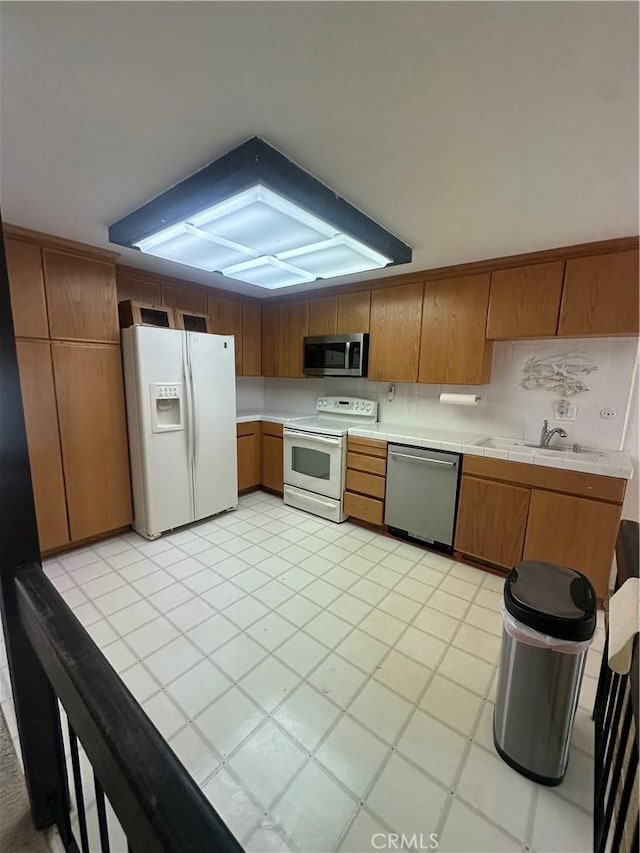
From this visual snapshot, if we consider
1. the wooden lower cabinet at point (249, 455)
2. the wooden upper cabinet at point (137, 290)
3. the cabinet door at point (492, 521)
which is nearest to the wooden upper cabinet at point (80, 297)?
the wooden upper cabinet at point (137, 290)

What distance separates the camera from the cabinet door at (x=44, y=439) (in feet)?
7.95

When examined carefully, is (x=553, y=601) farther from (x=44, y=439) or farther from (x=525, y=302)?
(x=44, y=439)

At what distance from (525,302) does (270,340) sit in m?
2.66

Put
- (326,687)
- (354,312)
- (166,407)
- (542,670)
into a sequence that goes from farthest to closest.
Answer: (354,312) → (166,407) → (326,687) → (542,670)

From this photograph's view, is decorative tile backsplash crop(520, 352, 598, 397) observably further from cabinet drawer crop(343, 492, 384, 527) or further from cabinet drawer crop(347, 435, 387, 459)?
cabinet drawer crop(343, 492, 384, 527)

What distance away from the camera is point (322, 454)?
342 cm

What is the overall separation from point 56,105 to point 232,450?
2.69m

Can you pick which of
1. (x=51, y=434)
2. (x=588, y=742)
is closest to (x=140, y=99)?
(x=51, y=434)

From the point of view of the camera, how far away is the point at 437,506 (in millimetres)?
2799

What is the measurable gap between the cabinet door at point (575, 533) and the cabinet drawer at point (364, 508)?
3.83 ft

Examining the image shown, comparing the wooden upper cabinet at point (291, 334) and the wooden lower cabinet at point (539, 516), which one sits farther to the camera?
the wooden upper cabinet at point (291, 334)

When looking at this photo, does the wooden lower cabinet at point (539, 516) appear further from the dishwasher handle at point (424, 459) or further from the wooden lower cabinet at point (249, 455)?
the wooden lower cabinet at point (249, 455)

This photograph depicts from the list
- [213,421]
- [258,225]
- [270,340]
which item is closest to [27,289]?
[213,421]

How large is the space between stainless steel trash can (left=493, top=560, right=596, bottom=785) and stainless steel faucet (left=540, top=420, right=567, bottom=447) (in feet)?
4.92
